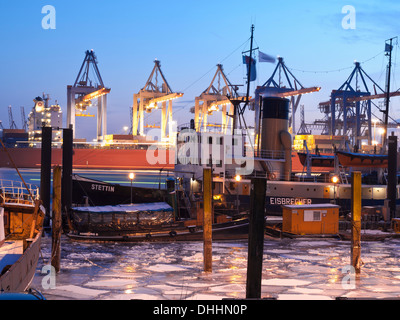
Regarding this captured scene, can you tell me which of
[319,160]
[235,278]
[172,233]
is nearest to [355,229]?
[235,278]

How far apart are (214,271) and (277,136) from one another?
14037 mm

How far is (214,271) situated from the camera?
13.9m

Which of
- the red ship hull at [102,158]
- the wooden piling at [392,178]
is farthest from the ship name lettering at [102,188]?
the red ship hull at [102,158]

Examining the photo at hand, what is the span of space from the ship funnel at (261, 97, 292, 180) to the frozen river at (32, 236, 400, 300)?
7.35 m

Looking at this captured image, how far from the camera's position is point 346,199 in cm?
2584

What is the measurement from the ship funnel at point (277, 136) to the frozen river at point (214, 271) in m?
7.35

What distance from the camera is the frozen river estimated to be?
11219 mm

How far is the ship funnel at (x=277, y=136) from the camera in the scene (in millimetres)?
26516

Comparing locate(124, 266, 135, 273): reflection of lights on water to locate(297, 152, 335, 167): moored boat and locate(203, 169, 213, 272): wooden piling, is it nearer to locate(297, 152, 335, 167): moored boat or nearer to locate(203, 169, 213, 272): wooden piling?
locate(203, 169, 213, 272): wooden piling

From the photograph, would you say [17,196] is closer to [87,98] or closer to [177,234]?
[177,234]
